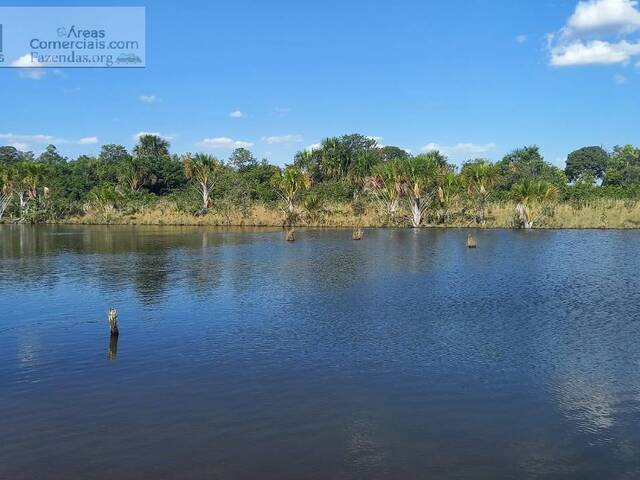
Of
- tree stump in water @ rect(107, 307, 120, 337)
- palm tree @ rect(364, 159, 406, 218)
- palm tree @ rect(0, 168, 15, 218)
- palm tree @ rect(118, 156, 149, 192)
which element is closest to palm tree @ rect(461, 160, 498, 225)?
palm tree @ rect(364, 159, 406, 218)

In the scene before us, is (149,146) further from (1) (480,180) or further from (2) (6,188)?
(1) (480,180)

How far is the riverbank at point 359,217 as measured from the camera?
58.5 meters

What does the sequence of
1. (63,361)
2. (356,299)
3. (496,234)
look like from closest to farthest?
(63,361), (356,299), (496,234)

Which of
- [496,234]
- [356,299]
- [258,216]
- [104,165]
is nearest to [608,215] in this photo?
[496,234]

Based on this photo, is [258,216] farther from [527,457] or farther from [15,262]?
[527,457]

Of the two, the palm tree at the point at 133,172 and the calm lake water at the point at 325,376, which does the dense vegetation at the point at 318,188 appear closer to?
the palm tree at the point at 133,172

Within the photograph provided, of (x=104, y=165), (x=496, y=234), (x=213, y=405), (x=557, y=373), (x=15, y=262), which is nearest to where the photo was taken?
(x=213, y=405)

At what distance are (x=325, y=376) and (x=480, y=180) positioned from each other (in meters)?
50.4

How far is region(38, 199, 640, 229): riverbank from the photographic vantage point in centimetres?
5847

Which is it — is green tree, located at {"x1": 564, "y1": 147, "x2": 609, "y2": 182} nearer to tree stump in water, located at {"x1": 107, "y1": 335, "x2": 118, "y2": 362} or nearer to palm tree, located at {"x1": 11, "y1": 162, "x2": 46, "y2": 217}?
palm tree, located at {"x1": 11, "y1": 162, "x2": 46, "y2": 217}

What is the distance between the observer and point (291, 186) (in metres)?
65.6

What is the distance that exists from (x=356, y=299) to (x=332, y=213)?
46125mm

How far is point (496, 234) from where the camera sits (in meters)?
50.9

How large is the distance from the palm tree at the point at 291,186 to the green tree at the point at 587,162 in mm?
70222
